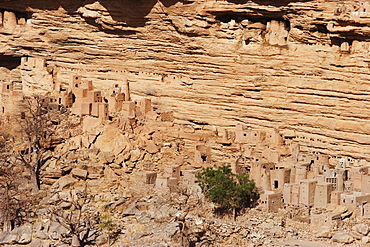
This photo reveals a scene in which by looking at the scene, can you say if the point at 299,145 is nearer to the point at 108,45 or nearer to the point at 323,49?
the point at 323,49

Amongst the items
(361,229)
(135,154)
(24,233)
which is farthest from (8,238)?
(361,229)

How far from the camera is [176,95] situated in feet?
111

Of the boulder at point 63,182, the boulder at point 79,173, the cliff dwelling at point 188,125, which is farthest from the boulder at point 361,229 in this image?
the boulder at point 63,182

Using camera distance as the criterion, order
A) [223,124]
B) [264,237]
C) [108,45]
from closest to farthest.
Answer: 1. [264,237]
2. [223,124]
3. [108,45]

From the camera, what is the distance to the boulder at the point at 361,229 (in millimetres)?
25620

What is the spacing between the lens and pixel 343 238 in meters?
25.5

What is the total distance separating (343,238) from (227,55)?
9305mm

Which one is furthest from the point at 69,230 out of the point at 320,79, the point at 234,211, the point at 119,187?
the point at 320,79

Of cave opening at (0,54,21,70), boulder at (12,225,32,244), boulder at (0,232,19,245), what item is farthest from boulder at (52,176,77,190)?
cave opening at (0,54,21,70)

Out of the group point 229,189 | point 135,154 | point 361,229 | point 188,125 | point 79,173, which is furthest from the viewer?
point 188,125

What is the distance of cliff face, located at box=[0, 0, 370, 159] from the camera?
29370mm

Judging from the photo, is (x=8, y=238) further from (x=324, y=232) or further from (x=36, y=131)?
(x=324, y=232)

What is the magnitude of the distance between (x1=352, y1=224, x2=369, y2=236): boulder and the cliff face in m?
3.56

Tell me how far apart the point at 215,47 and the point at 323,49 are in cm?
428
